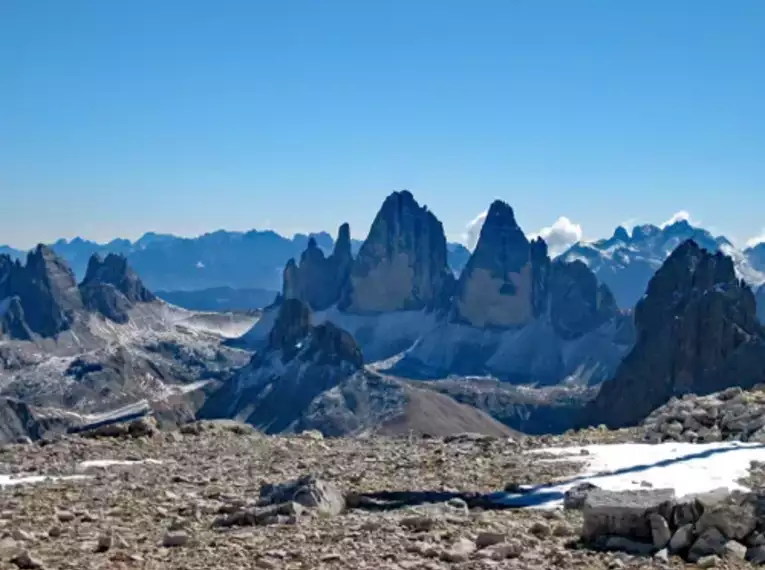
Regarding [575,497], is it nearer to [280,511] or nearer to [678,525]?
[678,525]

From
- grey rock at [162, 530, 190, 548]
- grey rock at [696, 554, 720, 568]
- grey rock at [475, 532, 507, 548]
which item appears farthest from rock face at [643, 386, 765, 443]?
grey rock at [162, 530, 190, 548]

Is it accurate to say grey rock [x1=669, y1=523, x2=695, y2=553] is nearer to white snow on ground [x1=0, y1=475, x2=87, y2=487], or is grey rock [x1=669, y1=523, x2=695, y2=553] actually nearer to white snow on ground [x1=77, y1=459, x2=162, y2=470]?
white snow on ground [x1=0, y1=475, x2=87, y2=487]

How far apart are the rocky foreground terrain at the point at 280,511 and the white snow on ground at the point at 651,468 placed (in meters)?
0.76

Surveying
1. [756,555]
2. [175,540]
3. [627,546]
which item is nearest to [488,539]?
[627,546]

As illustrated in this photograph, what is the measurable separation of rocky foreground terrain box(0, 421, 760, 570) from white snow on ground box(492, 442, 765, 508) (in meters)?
0.76

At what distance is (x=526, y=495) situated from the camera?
66.7 feet

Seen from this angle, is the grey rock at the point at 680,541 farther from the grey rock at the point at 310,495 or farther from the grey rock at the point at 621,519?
the grey rock at the point at 310,495

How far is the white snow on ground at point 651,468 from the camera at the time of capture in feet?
66.7

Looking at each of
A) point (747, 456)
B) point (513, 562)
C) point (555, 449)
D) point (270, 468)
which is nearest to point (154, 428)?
point (270, 468)

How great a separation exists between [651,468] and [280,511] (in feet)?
30.9

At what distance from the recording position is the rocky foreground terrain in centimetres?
1445

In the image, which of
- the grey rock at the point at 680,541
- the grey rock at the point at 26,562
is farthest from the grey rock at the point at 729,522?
the grey rock at the point at 26,562

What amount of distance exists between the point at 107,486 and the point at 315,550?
870cm

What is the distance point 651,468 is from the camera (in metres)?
22.8
